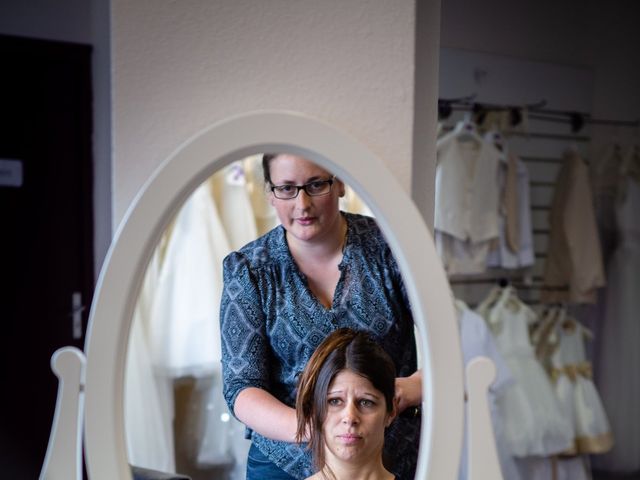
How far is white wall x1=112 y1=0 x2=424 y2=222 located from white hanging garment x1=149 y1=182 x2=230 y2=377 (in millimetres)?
69

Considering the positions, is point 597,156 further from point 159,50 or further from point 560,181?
point 159,50

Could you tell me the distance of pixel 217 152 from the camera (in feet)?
1.39

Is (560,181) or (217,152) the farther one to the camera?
(560,181)

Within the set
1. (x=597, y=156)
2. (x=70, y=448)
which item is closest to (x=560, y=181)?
(x=597, y=156)

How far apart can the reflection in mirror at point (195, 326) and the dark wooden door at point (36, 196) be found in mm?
589

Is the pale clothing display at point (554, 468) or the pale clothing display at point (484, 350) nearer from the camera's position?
the pale clothing display at point (484, 350)

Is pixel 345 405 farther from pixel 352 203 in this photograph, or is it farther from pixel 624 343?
pixel 624 343

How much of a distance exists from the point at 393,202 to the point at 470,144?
1.17 meters

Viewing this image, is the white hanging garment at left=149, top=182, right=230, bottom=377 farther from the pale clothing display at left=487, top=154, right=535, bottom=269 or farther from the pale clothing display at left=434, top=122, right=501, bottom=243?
the pale clothing display at left=487, top=154, right=535, bottom=269

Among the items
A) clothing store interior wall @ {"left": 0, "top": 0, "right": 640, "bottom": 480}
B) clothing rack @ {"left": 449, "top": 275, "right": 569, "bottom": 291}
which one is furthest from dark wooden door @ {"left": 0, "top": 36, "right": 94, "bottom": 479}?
clothing rack @ {"left": 449, "top": 275, "right": 569, "bottom": 291}

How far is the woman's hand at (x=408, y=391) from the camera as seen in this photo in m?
0.45

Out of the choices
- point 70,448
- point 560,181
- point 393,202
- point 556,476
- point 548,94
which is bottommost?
point 556,476

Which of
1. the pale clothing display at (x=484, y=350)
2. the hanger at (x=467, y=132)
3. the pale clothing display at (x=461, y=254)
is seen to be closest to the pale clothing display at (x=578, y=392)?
the pale clothing display at (x=484, y=350)

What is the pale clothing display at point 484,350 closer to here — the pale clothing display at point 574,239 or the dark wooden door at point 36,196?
the pale clothing display at point 574,239
